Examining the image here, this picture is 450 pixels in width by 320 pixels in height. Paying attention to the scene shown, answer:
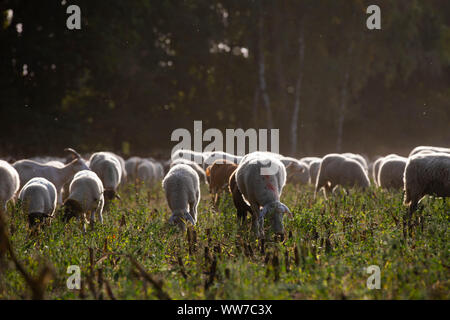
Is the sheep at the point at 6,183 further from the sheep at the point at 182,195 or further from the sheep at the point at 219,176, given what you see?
the sheep at the point at 219,176

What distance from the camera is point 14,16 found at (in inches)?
1002

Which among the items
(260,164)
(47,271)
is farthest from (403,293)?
(260,164)

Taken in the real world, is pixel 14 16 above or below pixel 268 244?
above

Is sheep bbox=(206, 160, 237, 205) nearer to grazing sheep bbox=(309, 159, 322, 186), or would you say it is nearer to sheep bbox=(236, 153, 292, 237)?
sheep bbox=(236, 153, 292, 237)

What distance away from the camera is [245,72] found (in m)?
34.1

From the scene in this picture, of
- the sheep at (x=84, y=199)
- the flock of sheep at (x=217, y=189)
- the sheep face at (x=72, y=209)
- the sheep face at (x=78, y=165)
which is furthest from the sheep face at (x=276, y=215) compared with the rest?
the sheep face at (x=78, y=165)

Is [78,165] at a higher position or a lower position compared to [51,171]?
higher

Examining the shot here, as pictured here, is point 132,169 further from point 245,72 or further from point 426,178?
point 245,72

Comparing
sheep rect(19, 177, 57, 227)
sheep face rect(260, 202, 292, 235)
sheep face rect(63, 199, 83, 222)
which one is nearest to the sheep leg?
sheep face rect(260, 202, 292, 235)

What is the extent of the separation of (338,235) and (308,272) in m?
1.64

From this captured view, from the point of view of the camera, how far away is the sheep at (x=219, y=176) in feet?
33.1

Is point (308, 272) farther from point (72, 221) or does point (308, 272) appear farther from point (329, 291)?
point (72, 221)

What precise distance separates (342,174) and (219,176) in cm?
342

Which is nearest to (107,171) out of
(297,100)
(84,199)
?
(84,199)
